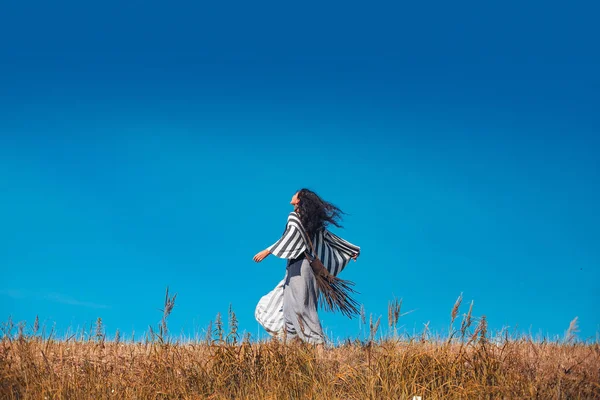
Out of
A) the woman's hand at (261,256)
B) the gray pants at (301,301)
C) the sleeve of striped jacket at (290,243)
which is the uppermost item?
the sleeve of striped jacket at (290,243)

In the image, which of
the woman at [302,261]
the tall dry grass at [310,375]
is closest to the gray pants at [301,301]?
the woman at [302,261]

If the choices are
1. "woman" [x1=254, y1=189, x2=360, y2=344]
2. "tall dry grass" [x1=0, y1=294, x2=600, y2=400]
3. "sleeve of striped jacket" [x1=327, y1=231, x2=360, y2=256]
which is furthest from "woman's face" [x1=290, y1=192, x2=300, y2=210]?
"tall dry grass" [x1=0, y1=294, x2=600, y2=400]

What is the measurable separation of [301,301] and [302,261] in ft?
2.30

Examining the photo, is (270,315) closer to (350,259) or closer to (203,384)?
(350,259)

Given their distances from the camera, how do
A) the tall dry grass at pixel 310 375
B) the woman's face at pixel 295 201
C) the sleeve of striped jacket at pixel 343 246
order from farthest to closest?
the sleeve of striped jacket at pixel 343 246 < the woman's face at pixel 295 201 < the tall dry grass at pixel 310 375

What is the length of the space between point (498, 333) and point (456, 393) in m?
2.39

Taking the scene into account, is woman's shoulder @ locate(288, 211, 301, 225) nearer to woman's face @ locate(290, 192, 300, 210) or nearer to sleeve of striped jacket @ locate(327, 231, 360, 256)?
woman's face @ locate(290, 192, 300, 210)

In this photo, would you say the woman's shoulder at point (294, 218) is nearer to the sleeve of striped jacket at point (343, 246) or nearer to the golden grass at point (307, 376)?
the sleeve of striped jacket at point (343, 246)

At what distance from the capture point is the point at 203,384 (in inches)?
247

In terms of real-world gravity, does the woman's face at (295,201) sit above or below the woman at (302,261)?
above

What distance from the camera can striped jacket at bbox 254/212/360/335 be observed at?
991cm

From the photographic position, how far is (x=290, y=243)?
990 centimetres

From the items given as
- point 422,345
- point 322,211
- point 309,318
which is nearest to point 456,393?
point 422,345

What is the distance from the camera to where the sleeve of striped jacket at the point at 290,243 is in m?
9.80
